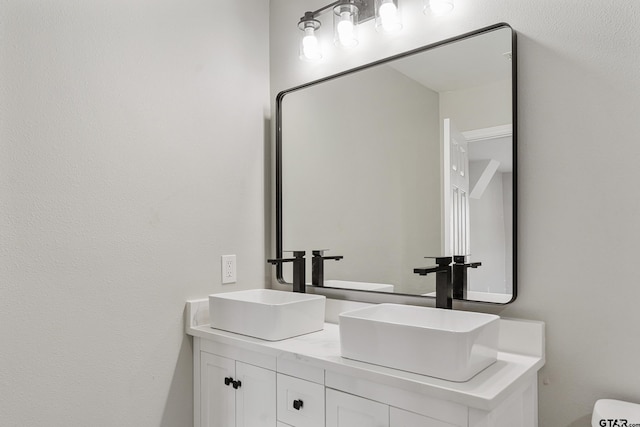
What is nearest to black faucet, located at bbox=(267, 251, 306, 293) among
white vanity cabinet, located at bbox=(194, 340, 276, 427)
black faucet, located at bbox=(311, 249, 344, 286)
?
black faucet, located at bbox=(311, 249, 344, 286)

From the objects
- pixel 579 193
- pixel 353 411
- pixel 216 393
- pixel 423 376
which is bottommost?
pixel 216 393

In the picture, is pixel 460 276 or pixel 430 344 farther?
pixel 460 276

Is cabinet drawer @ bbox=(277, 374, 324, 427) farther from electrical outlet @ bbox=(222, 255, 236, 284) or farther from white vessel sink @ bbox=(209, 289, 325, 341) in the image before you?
electrical outlet @ bbox=(222, 255, 236, 284)

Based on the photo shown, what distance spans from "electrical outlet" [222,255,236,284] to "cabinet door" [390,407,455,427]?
94 centimetres

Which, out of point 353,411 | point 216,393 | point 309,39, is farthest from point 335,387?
point 309,39

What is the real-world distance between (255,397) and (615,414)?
1033 mm

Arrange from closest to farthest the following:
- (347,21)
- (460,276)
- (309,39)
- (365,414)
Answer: (365,414), (460,276), (347,21), (309,39)

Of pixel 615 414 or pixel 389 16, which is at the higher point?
pixel 389 16

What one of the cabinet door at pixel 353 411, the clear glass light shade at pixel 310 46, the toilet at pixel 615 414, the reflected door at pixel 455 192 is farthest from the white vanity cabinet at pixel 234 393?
the clear glass light shade at pixel 310 46

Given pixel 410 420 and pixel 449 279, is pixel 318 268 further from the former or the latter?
pixel 410 420

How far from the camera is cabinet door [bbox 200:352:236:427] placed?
1.61 m

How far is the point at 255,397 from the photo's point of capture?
1510 millimetres

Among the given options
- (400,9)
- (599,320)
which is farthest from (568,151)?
(400,9)

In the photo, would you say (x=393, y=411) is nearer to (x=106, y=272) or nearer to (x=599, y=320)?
(x=599, y=320)
